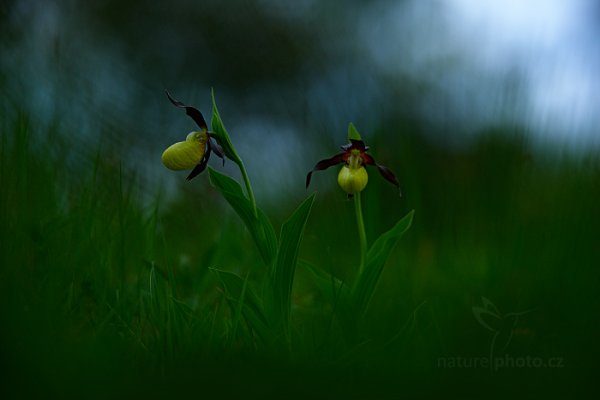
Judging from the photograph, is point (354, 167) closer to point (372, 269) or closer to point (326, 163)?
point (326, 163)

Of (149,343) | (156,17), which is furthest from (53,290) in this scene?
(156,17)

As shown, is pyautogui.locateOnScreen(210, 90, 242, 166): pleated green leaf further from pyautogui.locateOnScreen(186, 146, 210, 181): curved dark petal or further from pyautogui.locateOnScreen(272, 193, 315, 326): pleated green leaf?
pyautogui.locateOnScreen(272, 193, 315, 326): pleated green leaf

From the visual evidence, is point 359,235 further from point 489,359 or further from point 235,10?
point 235,10

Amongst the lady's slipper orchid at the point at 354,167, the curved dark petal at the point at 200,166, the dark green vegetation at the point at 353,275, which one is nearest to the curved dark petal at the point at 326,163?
→ the lady's slipper orchid at the point at 354,167

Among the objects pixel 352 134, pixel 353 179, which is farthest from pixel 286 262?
pixel 352 134

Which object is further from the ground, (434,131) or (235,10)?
(235,10)

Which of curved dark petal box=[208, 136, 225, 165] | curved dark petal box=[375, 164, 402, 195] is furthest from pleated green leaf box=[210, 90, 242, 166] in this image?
curved dark petal box=[375, 164, 402, 195]

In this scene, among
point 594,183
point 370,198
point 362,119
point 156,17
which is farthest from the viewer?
point 156,17

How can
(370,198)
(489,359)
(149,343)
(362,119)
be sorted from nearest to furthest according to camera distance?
(489,359) → (149,343) → (370,198) → (362,119)
